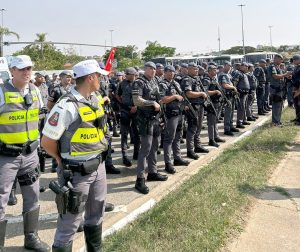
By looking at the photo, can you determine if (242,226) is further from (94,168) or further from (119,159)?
(119,159)

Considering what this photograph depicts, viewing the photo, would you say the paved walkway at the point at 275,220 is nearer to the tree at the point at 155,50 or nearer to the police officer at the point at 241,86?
the police officer at the point at 241,86

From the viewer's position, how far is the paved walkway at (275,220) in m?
3.66

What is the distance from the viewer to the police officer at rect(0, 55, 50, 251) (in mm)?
3445

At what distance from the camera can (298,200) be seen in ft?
15.9

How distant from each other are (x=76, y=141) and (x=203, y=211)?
193 cm

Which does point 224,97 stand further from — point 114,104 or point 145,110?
point 145,110

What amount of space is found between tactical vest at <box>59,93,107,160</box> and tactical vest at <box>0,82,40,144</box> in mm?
772

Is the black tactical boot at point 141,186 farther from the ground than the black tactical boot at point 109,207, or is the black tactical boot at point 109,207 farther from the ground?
the black tactical boot at point 141,186

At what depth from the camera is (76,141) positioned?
2887 millimetres

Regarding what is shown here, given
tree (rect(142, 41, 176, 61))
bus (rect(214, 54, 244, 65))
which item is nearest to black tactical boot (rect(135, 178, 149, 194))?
bus (rect(214, 54, 244, 65))

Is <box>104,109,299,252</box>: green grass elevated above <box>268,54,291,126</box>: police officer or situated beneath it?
situated beneath

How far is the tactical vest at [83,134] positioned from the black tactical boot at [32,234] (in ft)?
3.74

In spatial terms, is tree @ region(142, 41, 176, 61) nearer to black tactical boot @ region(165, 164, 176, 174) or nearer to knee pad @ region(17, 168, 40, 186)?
black tactical boot @ region(165, 164, 176, 174)

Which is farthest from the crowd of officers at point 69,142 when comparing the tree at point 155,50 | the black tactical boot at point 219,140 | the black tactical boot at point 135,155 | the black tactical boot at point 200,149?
the tree at point 155,50
